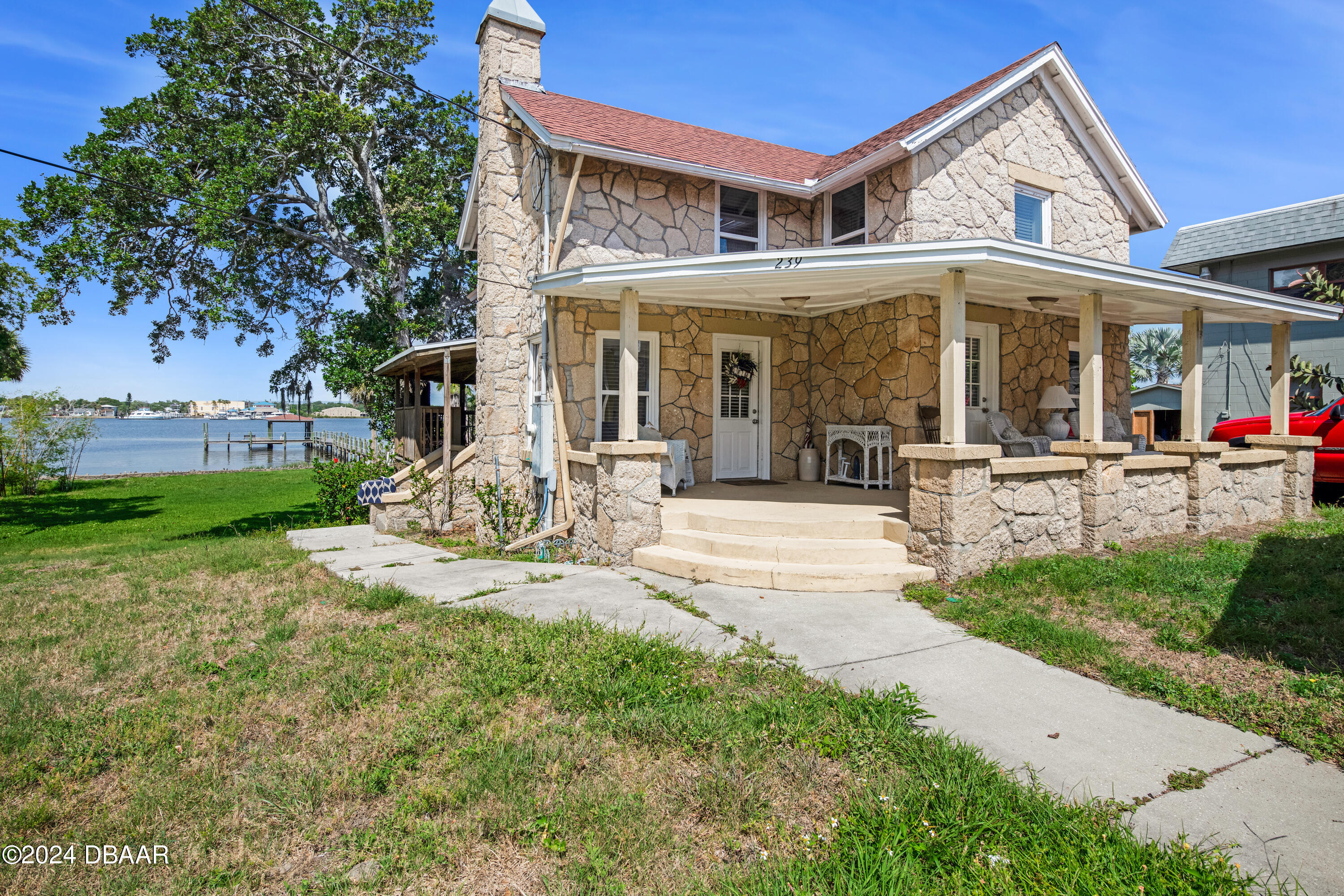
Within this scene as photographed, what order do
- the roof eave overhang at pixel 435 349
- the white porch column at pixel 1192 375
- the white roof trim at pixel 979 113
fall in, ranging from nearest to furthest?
the white porch column at pixel 1192 375 < the white roof trim at pixel 979 113 < the roof eave overhang at pixel 435 349

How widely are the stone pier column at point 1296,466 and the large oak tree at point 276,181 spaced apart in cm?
1820

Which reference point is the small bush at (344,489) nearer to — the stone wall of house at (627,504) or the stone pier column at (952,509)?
the stone wall of house at (627,504)

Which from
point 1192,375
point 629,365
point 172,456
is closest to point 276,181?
point 629,365

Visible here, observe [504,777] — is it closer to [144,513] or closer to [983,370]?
[983,370]

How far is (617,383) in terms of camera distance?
968cm

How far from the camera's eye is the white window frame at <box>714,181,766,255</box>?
10.1 m

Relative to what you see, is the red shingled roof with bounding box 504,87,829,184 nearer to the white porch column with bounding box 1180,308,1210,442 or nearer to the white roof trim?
the white roof trim

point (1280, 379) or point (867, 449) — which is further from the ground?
point (1280, 379)

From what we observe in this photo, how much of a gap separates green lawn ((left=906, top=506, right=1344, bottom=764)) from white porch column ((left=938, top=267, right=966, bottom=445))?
1475 mm

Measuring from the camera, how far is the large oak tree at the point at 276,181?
17.1m

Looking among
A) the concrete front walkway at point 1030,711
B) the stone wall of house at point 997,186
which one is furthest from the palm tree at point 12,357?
the stone wall of house at point 997,186

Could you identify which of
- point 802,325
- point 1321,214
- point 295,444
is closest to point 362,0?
point 802,325

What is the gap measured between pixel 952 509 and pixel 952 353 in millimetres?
1507

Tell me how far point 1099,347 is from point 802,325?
457 centimetres
